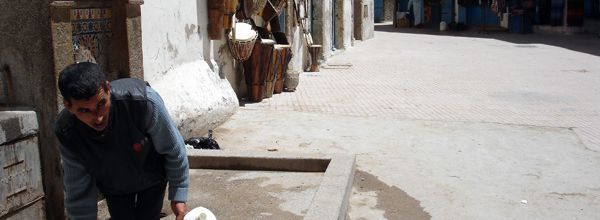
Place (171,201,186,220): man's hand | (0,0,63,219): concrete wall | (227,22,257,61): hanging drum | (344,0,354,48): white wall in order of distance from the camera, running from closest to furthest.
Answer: (171,201,186,220): man's hand
(0,0,63,219): concrete wall
(227,22,257,61): hanging drum
(344,0,354,48): white wall

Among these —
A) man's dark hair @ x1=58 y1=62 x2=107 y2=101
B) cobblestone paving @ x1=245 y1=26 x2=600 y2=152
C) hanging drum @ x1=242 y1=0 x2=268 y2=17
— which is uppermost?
hanging drum @ x1=242 y1=0 x2=268 y2=17

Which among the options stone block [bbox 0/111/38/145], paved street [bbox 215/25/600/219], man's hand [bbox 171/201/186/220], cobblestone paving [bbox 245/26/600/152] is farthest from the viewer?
cobblestone paving [bbox 245/26/600/152]

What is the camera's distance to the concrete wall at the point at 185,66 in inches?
225

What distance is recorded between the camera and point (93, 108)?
2.16 meters

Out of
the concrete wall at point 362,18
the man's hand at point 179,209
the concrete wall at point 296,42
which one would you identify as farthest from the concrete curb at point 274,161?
the concrete wall at point 362,18

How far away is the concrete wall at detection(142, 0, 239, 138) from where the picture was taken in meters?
5.73

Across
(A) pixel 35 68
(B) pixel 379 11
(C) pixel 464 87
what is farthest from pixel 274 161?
(B) pixel 379 11

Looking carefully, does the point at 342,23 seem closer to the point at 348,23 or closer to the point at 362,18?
the point at 348,23

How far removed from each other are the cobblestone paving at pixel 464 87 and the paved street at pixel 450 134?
0.03m

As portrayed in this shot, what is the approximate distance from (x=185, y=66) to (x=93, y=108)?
448 centimetres

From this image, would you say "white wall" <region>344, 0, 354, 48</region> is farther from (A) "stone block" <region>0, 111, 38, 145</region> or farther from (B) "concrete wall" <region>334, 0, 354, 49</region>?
(A) "stone block" <region>0, 111, 38, 145</region>

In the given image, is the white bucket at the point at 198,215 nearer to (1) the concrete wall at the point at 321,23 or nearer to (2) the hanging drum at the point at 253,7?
(2) the hanging drum at the point at 253,7

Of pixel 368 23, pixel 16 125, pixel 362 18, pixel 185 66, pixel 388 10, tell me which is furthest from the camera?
pixel 388 10

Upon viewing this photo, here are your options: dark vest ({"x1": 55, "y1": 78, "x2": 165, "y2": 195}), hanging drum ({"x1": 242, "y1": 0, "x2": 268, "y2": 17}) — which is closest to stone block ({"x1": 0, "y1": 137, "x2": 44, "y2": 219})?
dark vest ({"x1": 55, "y1": 78, "x2": 165, "y2": 195})
